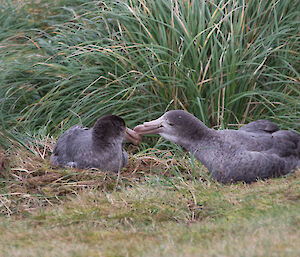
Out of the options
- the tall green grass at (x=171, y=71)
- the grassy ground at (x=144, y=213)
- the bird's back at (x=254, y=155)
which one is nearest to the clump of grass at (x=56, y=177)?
the grassy ground at (x=144, y=213)

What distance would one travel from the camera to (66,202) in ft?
14.6

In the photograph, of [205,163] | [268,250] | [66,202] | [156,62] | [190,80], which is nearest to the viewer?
[268,250]

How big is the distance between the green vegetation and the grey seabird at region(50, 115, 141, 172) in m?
0.18

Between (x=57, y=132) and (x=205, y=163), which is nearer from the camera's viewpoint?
(x=205, y=163)

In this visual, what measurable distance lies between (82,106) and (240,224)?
3.11 m

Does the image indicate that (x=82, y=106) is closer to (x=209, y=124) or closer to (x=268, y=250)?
(x=209, y=124)

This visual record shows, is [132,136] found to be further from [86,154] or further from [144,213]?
[144,213]

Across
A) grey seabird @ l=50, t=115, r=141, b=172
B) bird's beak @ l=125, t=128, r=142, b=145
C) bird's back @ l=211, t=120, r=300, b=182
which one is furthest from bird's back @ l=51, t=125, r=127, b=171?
bird's back @ l=211, t=120, r=300, b=182

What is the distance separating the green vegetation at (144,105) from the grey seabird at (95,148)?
185 mm

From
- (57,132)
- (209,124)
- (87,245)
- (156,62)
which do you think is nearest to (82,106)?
(57,132)

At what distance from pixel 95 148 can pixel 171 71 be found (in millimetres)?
1647

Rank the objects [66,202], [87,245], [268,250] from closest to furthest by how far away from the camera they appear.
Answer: [268,250] < [87,245] < [66,202]

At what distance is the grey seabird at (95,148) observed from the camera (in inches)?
202

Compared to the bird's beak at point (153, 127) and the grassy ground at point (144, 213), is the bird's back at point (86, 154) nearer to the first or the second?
the grassy ground at point (144, 213)
